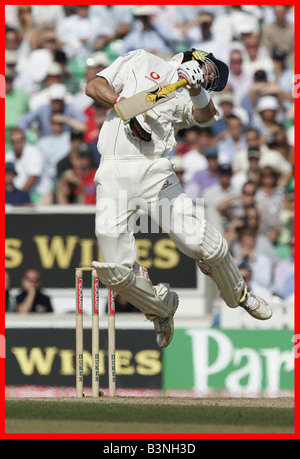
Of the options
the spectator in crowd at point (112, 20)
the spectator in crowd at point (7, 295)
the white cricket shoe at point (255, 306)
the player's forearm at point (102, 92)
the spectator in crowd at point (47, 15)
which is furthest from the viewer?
the spectator in crowd at point (47, 15)

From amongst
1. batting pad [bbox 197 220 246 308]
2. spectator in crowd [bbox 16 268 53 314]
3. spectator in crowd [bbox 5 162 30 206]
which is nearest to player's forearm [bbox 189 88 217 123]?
batting pad [bbox 197 220 246 308]

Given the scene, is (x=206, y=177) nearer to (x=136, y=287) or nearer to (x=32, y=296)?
(x=32, y=296)

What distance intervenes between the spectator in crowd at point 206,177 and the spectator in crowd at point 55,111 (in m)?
1.60

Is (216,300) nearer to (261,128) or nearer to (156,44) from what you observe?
(261,128)

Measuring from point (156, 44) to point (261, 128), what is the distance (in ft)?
6.40

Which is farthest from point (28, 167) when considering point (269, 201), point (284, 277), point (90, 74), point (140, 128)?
point (140, 128)

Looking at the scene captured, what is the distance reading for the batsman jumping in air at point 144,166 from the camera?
7.52m

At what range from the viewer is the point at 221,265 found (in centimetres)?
779

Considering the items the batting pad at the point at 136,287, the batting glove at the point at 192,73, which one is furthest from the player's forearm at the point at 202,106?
the batting pad at the point at 136,287

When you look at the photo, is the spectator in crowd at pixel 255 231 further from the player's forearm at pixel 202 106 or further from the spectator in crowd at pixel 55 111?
the player's forearm at pixel 202 106

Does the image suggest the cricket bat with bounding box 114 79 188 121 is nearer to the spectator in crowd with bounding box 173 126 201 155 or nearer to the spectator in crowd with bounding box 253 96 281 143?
the spectator in crowd with bounding box 173 126 201 155

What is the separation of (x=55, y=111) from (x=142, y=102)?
19.5 feet

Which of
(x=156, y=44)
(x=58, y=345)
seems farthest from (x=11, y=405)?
(x=156, y=44)

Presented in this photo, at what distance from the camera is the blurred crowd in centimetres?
1176
